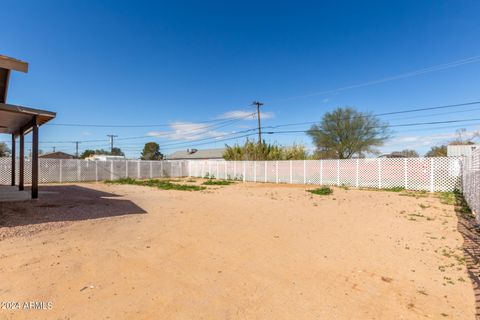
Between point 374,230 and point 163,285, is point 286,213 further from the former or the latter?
point 163,285

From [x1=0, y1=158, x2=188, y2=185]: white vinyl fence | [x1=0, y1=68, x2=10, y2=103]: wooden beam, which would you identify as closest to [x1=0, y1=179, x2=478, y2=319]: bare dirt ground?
[x1=0, y1=68, x2=10, y2=103]: wooden beam

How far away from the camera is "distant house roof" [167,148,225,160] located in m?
49.9

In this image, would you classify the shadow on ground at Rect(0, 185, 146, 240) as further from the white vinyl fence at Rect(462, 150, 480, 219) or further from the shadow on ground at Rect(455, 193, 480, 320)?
the white vinyl fence at Rect(462, 150, 480, 219)

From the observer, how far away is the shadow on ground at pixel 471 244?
2.88m

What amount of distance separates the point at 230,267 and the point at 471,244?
13.4ft

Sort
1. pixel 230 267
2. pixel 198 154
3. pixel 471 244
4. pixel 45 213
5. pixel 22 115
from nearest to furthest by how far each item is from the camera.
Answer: pixel 230 267
pixel 471 244
pixel 45 213
pixel 22 115
pixel 198 154

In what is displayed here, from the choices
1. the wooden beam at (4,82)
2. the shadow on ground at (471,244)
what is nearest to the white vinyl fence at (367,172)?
the shadow on ground at (471,244)

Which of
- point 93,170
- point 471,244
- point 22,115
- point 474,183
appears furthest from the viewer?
point 93,170

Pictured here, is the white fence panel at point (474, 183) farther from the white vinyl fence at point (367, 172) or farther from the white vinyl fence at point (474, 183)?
the white vinyl fence at point (367, 172)

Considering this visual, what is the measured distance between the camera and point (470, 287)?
9.23 feet

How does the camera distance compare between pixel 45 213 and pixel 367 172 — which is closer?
pixel 45 213

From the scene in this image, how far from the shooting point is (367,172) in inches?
531

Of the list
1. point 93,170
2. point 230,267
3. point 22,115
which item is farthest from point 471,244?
point 93,170

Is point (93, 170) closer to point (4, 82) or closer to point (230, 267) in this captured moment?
point (4, 82)
